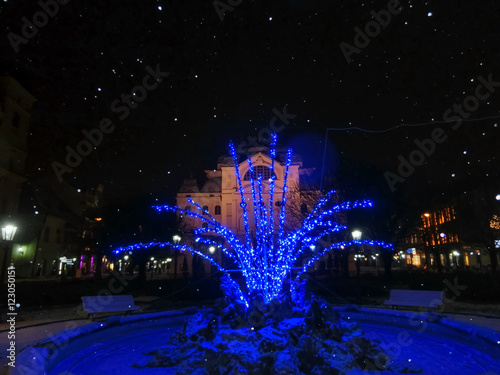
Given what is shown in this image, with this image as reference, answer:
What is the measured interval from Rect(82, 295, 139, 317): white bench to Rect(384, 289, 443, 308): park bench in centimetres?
976

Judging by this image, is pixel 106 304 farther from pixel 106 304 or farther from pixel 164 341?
pixel 164 341

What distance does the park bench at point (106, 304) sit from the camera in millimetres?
12053

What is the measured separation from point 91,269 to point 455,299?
54073mm

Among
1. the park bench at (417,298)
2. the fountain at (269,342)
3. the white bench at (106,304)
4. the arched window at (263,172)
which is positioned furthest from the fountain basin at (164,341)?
the arched window at (263,172)

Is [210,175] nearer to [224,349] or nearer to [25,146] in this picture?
[25,146]

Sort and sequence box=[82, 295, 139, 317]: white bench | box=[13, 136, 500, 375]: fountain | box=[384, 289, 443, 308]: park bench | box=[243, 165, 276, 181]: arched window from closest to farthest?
box=[13, 136, 500, 375]: fountain < box=[82, 295, 139, 317]: white bench < box=[384, 289, 443, 308]: park bench < box=[243, 165, 276, 181]: arched window

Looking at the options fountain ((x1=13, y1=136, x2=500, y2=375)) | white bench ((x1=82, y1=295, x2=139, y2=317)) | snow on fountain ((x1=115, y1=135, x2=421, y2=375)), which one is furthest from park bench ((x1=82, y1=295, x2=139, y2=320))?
snow on fountain ((x1=115, y1=135, x2=421, y2=375))

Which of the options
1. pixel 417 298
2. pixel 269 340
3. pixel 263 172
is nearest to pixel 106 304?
pixel 269 340

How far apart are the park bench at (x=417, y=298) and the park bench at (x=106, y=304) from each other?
9758 mm

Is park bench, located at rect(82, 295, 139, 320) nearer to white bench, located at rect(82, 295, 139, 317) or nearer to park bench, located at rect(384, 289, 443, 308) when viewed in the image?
white bench, located at rect(82, 295, 139, 317)

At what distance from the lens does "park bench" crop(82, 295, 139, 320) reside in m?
12.1

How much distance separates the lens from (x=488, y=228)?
30.5 meters

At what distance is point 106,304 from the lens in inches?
491

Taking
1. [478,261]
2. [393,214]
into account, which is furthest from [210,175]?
[478,261]
